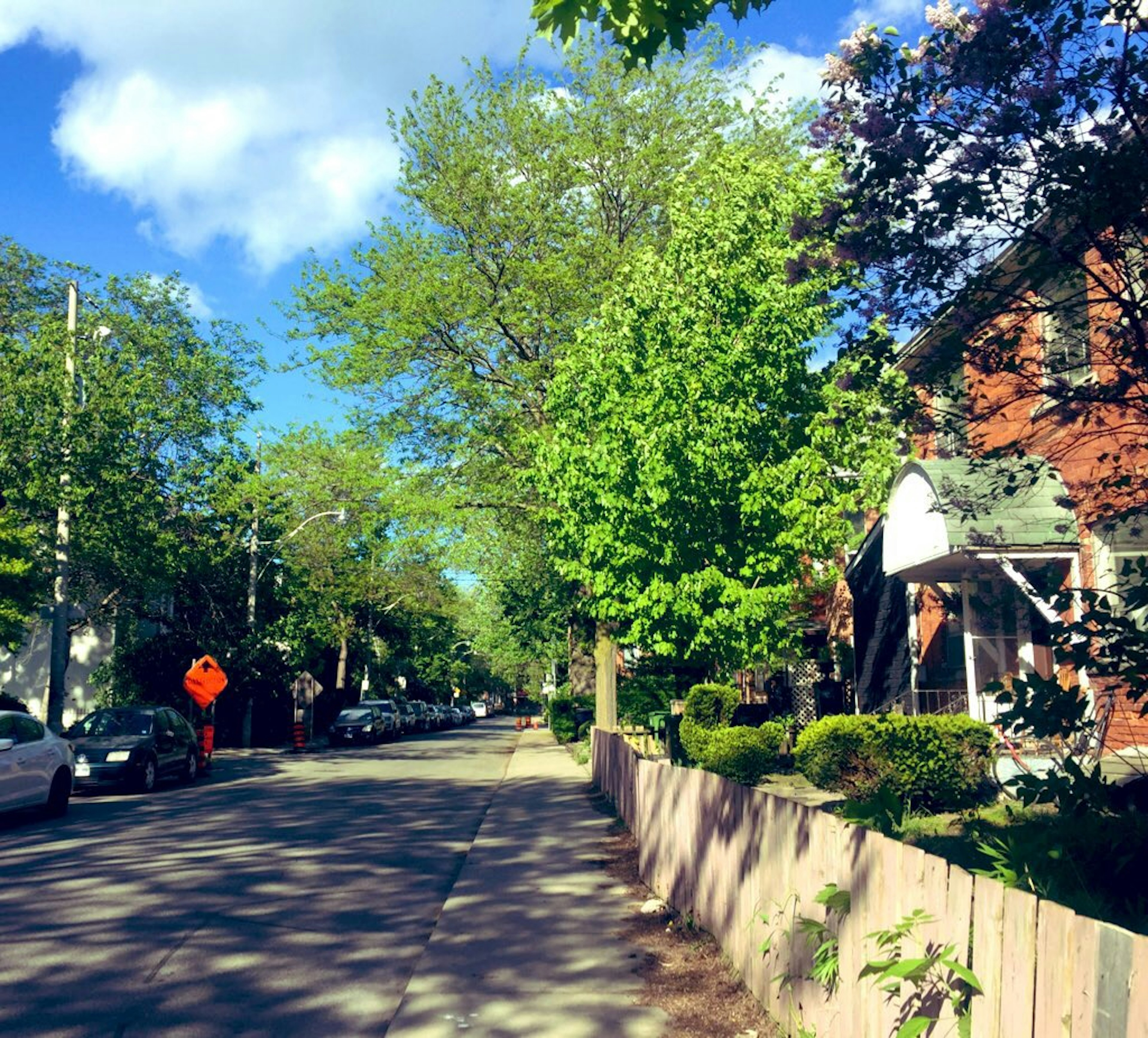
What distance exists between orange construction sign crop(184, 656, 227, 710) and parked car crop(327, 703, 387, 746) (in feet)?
38.7

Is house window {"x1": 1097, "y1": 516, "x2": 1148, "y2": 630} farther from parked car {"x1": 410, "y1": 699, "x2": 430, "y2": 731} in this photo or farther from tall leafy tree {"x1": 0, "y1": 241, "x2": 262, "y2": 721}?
parked car {"x1": 410, "y1": 699, "x2": 430, "y2": 731}

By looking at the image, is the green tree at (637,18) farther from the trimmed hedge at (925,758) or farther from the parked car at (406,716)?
the parked car at (406,716)

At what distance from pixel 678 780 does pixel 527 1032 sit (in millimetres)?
2762

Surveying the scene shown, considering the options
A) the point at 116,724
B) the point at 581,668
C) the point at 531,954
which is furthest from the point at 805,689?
the point at 531,954

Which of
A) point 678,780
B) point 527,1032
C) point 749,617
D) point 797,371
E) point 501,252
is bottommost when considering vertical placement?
point 527,1032

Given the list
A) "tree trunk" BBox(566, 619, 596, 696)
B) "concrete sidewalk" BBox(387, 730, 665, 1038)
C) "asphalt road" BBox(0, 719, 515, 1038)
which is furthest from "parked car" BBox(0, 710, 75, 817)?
"tree trunk" BBox(566, 619, 596, 696)

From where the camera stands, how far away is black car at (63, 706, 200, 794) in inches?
725

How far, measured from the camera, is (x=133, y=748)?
61.3 feet

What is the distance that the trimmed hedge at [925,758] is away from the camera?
1265cm

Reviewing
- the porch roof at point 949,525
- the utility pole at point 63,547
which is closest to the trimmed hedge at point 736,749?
the porch roof at point 949,525

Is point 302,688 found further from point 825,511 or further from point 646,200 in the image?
point 825,511

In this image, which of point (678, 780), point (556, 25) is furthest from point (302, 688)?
point (556, 25)

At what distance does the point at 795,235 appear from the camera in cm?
681

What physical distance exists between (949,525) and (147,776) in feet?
44.0
